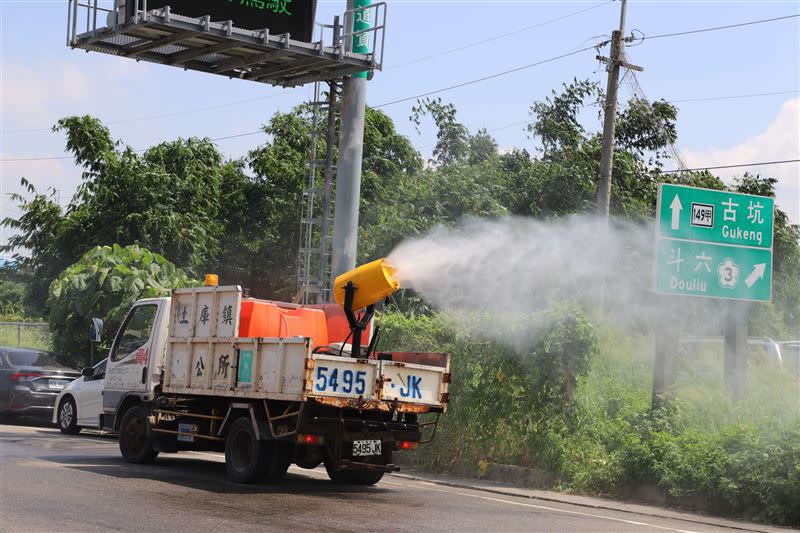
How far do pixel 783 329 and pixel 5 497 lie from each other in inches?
1287

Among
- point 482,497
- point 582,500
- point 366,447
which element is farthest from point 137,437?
point 582,500

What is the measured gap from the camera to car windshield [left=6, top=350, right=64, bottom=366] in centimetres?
2141

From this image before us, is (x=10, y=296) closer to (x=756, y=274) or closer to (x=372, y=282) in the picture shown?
(x=372, y=282)

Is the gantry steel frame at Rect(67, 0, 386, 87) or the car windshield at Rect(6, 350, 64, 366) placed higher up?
the gantry steel frame at Rect(67, 0, 386, 87)

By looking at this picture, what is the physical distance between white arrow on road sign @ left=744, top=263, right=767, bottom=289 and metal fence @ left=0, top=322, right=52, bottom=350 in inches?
880

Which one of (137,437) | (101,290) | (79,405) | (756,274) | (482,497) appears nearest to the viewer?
(482,497)

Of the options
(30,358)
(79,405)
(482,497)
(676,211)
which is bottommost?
(482,497)

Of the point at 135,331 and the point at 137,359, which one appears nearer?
the point at 137,359

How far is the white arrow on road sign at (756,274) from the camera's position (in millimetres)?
15906

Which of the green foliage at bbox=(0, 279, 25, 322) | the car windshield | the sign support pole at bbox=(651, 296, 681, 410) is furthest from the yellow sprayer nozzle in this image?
the green foliage at bbox=(0, 279, 25, 322)

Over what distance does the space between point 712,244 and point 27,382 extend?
1370 centimetres

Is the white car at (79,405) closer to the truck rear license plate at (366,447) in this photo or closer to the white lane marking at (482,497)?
the white lane marking at (482,497)

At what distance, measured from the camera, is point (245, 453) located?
13.0m

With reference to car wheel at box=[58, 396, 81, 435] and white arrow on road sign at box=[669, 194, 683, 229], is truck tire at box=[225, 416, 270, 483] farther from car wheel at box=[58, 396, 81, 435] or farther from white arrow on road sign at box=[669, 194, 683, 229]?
car wheel at box=[58, 396, 81, 435]
